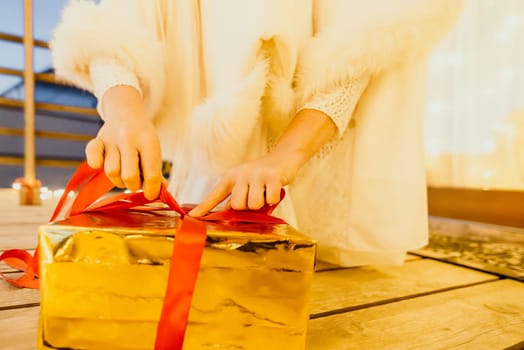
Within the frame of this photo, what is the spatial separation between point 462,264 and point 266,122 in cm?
46

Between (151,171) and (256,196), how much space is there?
3.9 inches

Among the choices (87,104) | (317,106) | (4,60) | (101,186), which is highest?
(4,60)

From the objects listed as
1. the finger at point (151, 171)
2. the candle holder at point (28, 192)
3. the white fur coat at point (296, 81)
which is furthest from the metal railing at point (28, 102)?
the finger at point (151, 171)

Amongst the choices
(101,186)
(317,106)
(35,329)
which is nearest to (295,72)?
(317,106)

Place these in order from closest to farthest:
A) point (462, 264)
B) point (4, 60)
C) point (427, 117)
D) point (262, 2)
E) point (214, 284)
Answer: point (214, 284), point (262, 2), point (462, 264), point (427, 117), point (4, 60)

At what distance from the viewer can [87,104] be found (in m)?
2.73

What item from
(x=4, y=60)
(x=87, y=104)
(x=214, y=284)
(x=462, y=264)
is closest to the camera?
(x=214, y=284)

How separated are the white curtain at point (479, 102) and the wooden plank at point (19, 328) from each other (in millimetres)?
1405

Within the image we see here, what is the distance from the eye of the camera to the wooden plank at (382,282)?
516 mm

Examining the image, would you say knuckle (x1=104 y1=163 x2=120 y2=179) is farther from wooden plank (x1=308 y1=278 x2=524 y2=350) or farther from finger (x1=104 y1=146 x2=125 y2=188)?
wooden plank (x1=308 y1=278 x2=524 y2=350)

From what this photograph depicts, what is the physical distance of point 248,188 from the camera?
0.39m

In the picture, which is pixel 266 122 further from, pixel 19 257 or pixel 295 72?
pixel 19 257

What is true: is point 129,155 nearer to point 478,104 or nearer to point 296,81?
point 296,81

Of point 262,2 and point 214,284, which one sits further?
point 262,2
